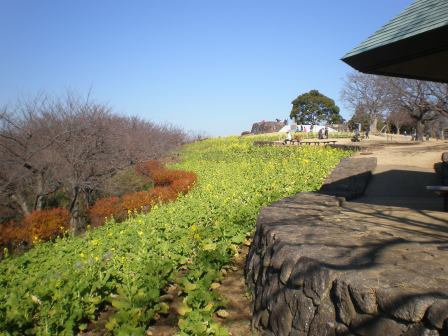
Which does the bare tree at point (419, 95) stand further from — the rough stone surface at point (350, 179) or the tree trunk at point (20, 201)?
the tree trunk at point (20, 201)

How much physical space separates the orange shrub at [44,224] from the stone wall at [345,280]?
10384 millimetres

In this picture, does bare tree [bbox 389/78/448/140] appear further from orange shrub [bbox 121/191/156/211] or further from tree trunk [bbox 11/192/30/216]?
tree trunk [bbox 11/192/30/216]

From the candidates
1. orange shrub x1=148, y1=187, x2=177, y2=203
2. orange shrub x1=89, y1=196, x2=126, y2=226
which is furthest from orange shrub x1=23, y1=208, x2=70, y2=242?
orange shrub x1=148, y1=187, x2=177, y2=203

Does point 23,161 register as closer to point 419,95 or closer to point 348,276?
point 348,276

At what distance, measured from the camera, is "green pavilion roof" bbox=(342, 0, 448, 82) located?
14.8ft

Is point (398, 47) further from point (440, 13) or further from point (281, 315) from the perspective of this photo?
point (281, 315)

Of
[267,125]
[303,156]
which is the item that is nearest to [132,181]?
[303,156]

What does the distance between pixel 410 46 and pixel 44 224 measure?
1264cm

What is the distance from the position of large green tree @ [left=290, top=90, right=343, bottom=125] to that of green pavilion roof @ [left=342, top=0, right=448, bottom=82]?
67.8 m

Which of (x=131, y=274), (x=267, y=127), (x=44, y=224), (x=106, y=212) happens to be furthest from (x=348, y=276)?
(x=267, y=127)

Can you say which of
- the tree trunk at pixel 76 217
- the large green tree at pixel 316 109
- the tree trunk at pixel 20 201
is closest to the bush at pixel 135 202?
the tree trunk at pixel 76 217

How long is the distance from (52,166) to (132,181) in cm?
781

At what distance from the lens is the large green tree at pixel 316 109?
72.1m

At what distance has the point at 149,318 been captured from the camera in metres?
3.89
